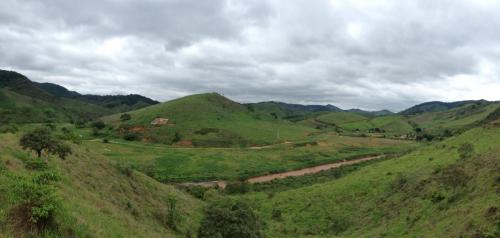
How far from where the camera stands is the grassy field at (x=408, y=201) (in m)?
30.4

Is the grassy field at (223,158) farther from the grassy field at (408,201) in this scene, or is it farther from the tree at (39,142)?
the tree at (39,142)

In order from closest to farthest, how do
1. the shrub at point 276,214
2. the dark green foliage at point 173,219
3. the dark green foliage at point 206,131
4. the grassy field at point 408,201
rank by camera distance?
the grassy field at point 408,201, the dark green foliage at point 173,219, the shrub at point 276,214, the dark green foliage at point 206,131

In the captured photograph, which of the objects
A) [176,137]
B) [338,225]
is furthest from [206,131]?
[338,225]

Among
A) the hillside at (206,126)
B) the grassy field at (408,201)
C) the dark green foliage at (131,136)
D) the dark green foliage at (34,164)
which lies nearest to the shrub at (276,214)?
the grassy field at (408,201)

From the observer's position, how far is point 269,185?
80438 mm

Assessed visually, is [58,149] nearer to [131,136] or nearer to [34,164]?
[34,164]

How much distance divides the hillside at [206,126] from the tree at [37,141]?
100m

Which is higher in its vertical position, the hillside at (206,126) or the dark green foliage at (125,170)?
the hillside at (206,126)

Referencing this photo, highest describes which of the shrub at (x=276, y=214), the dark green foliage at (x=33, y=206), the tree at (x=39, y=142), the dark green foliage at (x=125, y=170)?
the tree at (x=39, y=142)

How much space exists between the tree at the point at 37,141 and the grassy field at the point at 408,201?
24.0 metres

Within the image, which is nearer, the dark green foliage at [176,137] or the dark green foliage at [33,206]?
the dark green foliage at [33,206]

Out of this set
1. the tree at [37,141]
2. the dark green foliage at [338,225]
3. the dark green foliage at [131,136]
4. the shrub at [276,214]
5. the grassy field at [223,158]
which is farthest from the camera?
the dark green foliage at [131,136]

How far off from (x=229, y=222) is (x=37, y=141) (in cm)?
1706

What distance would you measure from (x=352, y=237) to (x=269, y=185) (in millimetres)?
40741
